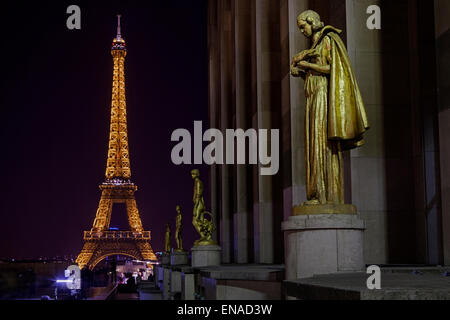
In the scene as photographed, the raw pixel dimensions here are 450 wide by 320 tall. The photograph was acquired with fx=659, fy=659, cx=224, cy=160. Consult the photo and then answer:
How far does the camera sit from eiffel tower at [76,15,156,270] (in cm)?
8244

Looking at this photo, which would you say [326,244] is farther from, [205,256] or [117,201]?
[117,201]

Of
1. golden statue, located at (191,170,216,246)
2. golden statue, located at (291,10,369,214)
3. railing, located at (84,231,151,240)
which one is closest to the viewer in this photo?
golden statue, located at (291,10,369,214)

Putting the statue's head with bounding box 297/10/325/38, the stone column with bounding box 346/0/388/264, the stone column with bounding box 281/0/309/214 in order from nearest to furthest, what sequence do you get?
the statue's head with bounding box 297/10/325/38
the stone column with bounding box 346/0/388/264
the stone column with bounding box 281/0/309/214

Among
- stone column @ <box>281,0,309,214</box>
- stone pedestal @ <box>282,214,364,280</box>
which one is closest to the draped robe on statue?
stone pedestal @ <box>282,214,364,280</box>

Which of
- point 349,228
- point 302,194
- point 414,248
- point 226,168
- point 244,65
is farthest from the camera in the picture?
point 226,168

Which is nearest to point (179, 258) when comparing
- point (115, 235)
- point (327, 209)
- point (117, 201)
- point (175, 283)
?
point (175, 283)

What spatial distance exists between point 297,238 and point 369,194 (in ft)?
20.2

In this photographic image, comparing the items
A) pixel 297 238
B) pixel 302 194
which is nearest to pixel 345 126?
pixel 297 238

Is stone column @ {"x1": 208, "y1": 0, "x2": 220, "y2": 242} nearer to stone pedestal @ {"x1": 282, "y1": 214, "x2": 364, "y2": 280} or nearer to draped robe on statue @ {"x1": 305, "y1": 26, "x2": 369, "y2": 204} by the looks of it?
draped robe on statue @ {"x1": 305, "y1": 26, "x2": 369, "y2": 204}

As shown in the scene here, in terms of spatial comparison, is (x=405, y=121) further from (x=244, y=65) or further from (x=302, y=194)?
(x=244, y=65)

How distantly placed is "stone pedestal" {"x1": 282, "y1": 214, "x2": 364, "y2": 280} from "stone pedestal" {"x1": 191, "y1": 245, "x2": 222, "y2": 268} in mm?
12955

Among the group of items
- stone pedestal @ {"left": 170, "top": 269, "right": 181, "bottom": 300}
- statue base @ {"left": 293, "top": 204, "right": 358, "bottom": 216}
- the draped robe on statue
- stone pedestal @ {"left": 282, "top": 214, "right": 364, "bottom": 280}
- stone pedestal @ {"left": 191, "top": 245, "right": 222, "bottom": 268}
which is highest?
Result: the draped robe on statue
